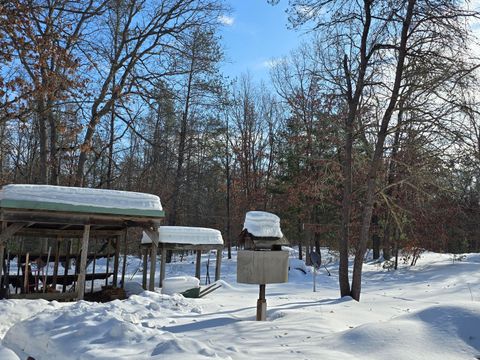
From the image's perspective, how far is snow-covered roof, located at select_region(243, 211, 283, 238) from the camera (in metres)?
8.70

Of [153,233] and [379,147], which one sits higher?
[379,147]

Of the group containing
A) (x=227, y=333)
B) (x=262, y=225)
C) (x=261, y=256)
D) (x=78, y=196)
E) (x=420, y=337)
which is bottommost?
(x=227, y=333)

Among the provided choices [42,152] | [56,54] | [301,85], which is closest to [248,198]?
[301,85]

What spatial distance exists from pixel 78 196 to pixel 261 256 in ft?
20.3

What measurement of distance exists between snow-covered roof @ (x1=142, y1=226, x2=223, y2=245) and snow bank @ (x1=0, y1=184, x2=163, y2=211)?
3075 mm

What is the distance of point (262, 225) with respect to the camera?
28.9ft

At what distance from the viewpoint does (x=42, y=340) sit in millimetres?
5887

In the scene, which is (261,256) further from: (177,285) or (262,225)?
(177,285)

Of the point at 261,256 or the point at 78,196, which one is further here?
the point at 78,196

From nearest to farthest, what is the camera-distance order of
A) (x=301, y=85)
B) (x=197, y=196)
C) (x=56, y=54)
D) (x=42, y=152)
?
(x=56, y=54)
(x=42, y=152)
(x=301, y=85)
(x=197, y=196)

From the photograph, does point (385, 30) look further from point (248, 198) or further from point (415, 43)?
point (248, 198)

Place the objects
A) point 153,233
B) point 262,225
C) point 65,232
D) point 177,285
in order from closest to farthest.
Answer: point 262,225, point 177,285, point 153,233, point 65,232

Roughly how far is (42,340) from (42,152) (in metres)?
16.9

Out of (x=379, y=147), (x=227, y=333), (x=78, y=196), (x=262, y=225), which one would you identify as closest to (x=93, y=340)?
(x=227, y=333)
